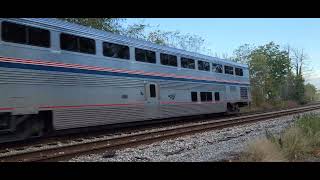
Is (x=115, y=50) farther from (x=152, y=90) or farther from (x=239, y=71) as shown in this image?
(x=239, y=71)

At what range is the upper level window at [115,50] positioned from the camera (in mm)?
17328

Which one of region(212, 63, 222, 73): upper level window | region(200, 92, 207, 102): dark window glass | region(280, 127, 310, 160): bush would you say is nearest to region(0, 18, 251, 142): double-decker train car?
region(200, 92, 207, 102): dark window glass

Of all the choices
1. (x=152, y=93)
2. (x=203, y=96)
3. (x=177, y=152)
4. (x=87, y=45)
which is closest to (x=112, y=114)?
(x=87, y=45)

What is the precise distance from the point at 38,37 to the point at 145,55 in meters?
6.66

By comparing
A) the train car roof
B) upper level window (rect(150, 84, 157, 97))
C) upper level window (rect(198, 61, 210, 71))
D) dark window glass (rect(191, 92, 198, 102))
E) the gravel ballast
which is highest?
the train car roof

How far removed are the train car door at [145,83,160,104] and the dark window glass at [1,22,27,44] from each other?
7268mm

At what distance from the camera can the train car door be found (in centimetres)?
1985

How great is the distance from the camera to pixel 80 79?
15727 millimetres

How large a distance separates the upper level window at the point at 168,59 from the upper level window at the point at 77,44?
5.43 meters

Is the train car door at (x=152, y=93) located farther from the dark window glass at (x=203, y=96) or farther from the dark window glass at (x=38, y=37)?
the dark window glass at (x=38, y=37)

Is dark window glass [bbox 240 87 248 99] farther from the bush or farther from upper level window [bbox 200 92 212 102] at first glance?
the bush

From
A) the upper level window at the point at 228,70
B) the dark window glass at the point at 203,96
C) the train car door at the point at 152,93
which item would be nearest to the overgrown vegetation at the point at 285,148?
the train car door at the point at 152,93
